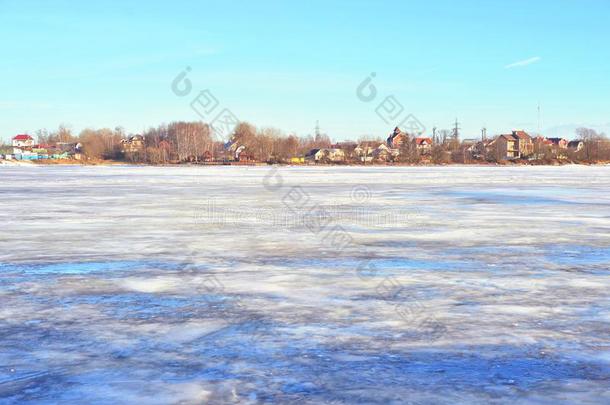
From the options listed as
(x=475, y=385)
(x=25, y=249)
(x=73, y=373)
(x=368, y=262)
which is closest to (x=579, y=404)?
(x=475, y=385)

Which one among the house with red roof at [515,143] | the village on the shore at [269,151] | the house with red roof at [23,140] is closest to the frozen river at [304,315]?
the village on the shore at [269,151]

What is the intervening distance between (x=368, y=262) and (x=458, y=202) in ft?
32.1

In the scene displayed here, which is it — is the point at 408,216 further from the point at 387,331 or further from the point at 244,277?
the point at 387,331

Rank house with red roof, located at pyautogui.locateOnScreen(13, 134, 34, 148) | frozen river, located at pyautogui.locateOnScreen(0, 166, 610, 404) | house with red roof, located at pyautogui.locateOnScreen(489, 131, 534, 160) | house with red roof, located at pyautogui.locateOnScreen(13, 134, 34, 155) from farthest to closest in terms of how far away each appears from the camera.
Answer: house with red roof, located at pyautogui.locateOnScreen(13, 134, 34, 148) → house with red roof, located at pyautogui.locateOnScreen(13, 134, 34, 155) → house with red roof, located at pyautogui.locateOnScreen(489, 131, 534, 160) → frozen river, located at pyautogui.locateOnScreen(0, 166, 610, 404)

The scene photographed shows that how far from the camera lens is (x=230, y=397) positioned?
325 centimetres

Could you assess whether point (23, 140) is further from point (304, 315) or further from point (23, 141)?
point (304, 315)

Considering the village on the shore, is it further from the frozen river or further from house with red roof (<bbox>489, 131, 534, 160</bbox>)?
the frozen river

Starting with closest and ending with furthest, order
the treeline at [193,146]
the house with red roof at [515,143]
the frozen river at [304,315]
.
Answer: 1. the frozen river at [304,315]
2. the treeline at [193,146]
3. the house with red roof at [515,143]

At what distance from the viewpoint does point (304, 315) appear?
16.3 feet

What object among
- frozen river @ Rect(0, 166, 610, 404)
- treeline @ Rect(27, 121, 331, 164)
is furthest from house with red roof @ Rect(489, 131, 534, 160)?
frozen river @ Rect(0, 166, 610, 404)

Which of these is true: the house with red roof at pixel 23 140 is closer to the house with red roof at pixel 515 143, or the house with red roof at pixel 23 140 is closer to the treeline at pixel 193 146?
the treeline at pixel 193 146

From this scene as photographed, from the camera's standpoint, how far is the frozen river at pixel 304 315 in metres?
3.43

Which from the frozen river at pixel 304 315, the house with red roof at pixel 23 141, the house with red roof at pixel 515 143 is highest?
the house with red roof at pixel 23 141

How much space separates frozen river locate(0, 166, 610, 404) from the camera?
3.43 m
